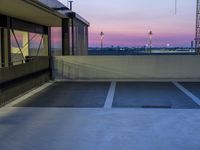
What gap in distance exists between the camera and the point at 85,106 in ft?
38.4

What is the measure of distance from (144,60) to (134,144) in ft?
42.5

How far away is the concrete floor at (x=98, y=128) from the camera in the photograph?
23.5ft

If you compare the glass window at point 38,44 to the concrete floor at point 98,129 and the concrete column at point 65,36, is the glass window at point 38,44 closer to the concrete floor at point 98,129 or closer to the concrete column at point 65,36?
the concrete column at point 65,36

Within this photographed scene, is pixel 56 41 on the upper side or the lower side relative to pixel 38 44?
upper

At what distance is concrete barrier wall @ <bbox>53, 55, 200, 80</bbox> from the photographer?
65.2 ft

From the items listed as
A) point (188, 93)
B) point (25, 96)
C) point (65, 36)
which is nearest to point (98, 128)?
point (25, 96)

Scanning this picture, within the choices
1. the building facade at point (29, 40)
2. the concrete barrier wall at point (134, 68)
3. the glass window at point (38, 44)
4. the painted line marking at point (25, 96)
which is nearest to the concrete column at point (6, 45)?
the building facade at point (29, 40)

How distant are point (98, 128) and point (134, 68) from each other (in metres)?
11.6

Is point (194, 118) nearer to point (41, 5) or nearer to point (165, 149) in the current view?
point (165, 149)

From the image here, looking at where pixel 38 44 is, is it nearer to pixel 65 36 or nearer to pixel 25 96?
pixel 65 36

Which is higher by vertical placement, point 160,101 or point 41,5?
point 41,5

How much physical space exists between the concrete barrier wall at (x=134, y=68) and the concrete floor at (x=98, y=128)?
28.5 ft

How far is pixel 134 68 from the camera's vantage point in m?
19.9

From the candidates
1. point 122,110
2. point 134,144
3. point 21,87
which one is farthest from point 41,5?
point 134,144
